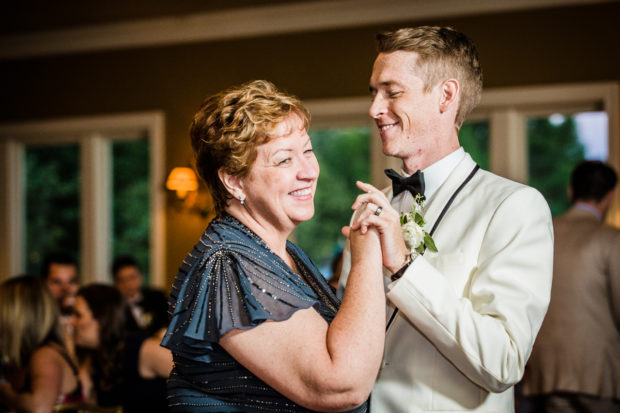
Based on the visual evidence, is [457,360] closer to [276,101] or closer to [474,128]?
[276,101]

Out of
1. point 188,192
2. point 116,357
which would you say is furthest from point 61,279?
point 116,357

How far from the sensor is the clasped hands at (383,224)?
4.92 feet

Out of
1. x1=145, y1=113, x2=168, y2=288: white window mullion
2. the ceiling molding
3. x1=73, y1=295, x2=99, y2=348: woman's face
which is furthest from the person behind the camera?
x1=145, y1=113, x2=168, y2=288: white window mullion

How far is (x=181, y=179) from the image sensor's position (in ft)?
18.6

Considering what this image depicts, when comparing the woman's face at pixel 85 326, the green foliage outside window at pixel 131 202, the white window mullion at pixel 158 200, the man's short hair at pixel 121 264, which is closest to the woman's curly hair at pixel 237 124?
the woman's face at pixel 85 326

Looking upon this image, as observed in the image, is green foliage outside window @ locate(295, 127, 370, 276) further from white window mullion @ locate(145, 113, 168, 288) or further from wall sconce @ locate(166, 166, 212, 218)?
white window mullion @ locate(145, 113, 168, 288)

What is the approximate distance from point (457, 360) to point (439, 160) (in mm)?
574

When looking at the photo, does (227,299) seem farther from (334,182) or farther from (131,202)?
(131,202)

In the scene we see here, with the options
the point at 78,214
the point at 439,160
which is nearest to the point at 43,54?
the point at 78,214

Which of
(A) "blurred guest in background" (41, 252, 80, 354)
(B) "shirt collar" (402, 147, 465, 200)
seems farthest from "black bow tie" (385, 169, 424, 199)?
(A) "blurred guest in background" (41, 252, 80, 354)

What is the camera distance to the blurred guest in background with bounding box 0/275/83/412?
3.11 meters

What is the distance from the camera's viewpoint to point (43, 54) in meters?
6.37

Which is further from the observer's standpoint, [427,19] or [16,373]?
[427,19]

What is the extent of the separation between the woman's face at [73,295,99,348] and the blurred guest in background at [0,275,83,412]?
11 centimetres
